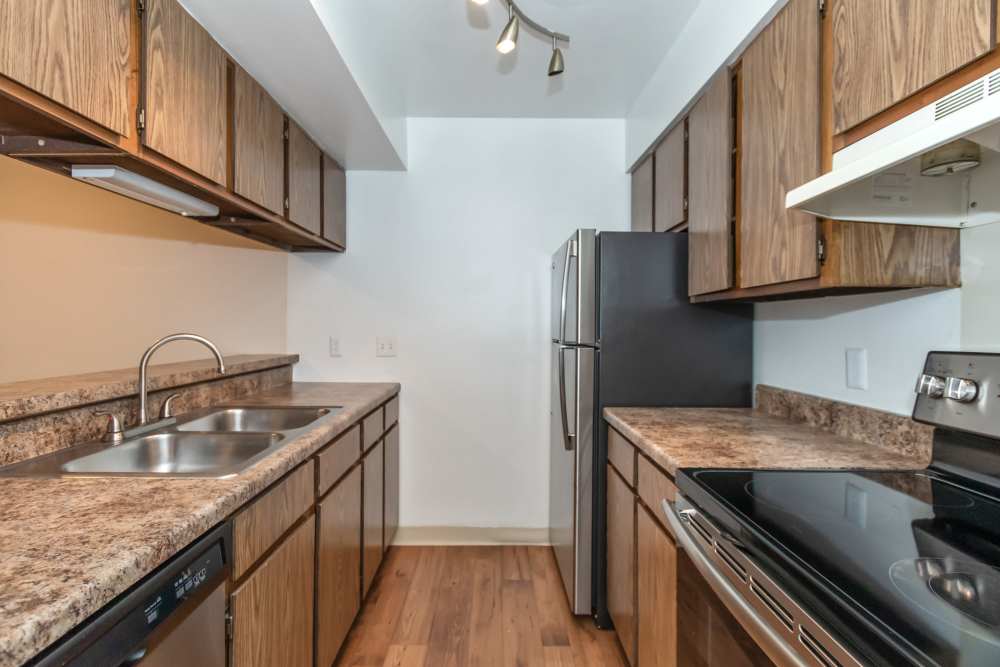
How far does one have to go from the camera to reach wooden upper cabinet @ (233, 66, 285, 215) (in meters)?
1.70

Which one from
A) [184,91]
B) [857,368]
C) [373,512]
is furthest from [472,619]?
[184,91]

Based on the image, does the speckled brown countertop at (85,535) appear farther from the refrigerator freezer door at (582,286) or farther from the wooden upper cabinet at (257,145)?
the refrigerator freezer door at (582,286)

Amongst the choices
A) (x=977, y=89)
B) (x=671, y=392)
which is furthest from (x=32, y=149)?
(x=671, y=392)

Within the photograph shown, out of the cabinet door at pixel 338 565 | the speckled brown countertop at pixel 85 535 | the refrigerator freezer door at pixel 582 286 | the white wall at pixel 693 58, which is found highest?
the white wall at pixel 693 58

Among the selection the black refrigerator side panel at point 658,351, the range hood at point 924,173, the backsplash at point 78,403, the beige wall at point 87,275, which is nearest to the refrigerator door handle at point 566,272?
the black refrigerator side panel at point 658,351

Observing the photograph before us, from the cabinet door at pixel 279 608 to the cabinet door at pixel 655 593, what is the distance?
1.03 metres

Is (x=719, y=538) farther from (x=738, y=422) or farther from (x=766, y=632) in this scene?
(x=738, y=422)

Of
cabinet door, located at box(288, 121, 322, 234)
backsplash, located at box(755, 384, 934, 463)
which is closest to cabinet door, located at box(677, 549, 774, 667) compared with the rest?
backsplash, located at box(755, 384, 934, 463)

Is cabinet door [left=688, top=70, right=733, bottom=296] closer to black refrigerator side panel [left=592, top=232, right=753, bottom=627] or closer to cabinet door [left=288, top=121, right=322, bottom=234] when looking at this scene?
black refrigerator side panel [left=592, top=232, right=753, bottom=627]

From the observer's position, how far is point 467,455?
289cm

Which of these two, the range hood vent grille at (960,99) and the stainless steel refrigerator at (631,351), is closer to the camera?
the range hood vent grille at (960,99)

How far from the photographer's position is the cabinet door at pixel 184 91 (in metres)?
1.29

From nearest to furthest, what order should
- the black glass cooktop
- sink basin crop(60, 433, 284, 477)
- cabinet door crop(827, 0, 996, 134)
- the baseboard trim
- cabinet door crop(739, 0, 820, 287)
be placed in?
1. the black glass cooktop
2. cabinet door crop(827, 0, 996, 134)
3. cabinet door crop(739, 0, 820, 287)
4. sink basin crop(60, 433, 284, 477)
5. the baseboard trim

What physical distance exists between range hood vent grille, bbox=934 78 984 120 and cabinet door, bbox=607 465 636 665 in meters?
1.28
